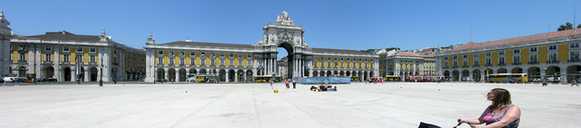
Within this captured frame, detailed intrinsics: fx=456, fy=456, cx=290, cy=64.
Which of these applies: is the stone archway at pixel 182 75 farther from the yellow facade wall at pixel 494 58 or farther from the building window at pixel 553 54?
the building window at pixel 553 54

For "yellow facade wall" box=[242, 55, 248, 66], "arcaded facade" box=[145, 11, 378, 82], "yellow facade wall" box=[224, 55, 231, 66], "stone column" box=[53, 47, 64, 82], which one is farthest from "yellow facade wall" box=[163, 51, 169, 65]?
"stone column" box=[53, 47, 64, 82]

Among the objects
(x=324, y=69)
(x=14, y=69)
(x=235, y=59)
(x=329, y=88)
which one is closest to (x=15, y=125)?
(x=329, y=88)

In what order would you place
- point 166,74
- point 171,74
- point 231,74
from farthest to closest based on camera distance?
point 231,74
point 171,74
point 166,74

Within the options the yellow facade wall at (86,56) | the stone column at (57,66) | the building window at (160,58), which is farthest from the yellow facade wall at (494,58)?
the stone column at (57,66)

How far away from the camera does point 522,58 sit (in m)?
94.3

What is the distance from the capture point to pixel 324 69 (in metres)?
125

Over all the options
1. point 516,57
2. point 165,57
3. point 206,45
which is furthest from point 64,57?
point 516,57

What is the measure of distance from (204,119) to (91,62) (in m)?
92.5

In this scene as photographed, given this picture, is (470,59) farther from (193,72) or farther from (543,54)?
(193,72)

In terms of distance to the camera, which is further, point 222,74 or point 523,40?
point 222,74

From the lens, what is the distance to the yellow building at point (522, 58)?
84.4 metres

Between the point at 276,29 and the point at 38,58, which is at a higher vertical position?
the point at 276,29

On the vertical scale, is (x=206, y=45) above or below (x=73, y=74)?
above

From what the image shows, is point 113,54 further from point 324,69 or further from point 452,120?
point 452,120
